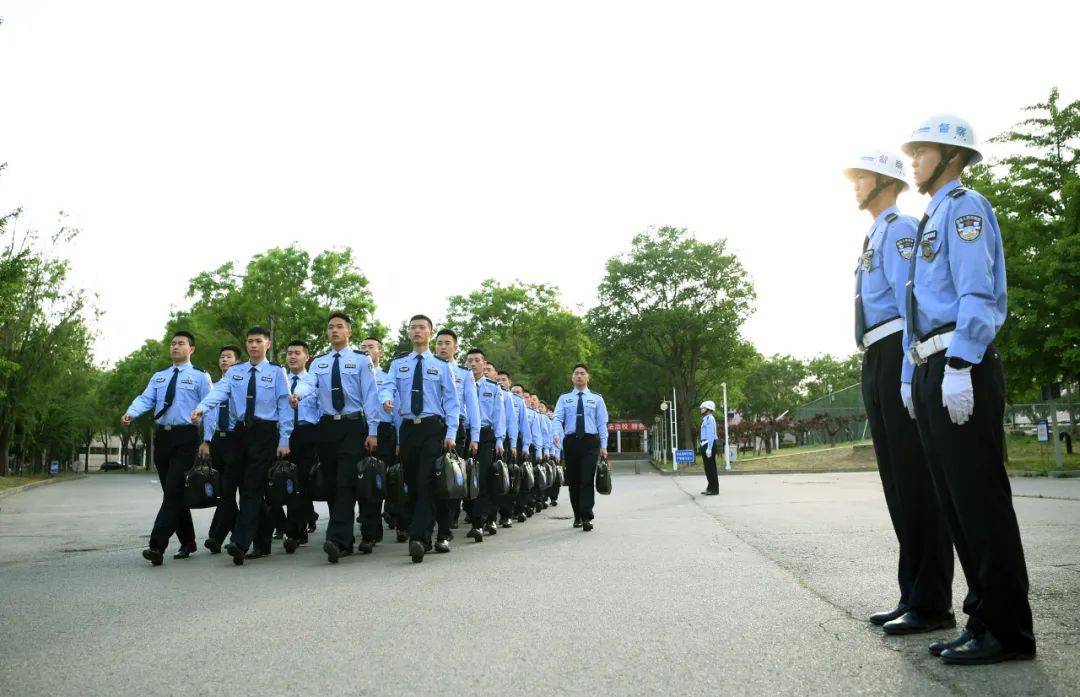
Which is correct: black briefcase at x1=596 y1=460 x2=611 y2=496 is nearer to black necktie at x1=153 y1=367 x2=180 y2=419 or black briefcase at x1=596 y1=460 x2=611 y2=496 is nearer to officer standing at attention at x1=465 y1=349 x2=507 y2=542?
officer standing at attention at x1=465 y1=349 x2=507 y2=542

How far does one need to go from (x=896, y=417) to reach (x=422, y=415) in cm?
498

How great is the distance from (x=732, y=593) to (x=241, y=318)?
150 ft

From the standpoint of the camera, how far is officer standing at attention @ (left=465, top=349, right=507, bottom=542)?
10.9 meters

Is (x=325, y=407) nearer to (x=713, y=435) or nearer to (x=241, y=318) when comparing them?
(x=713, y=435)

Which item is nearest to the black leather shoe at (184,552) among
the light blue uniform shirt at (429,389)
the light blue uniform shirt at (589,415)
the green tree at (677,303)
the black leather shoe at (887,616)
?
the light blue uniform shirt at (429,389)

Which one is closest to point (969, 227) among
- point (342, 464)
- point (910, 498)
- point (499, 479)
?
point (910, 498)

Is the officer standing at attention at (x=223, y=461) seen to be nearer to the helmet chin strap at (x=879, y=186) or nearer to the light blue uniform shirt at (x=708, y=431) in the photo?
the helmet chin strap at (x=879, y=186)

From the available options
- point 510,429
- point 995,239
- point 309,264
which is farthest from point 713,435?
point 309,264

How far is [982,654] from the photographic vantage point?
368 centimetres

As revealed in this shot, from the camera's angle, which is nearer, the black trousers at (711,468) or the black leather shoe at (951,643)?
the black leather shoe at (951,643)

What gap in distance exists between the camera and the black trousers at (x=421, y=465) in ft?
27.6

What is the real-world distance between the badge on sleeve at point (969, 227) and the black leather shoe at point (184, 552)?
24.8ft

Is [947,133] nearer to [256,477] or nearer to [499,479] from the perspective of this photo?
[256,477]

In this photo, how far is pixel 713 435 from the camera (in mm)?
20422
